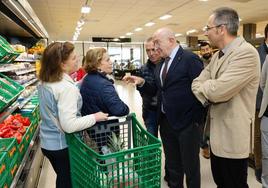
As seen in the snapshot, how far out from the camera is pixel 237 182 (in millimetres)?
1843

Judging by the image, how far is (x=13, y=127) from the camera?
98.4 inches

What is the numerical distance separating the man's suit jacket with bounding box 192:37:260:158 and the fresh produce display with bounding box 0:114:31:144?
1.72 meters

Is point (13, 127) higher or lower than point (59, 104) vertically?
lower

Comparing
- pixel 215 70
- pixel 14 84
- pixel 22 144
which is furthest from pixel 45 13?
pixel 215 70

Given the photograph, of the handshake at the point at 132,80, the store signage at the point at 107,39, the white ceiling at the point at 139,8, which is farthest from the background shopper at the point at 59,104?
the store signage at the point at 107,39

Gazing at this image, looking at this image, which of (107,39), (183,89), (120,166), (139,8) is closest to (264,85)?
(183,89)

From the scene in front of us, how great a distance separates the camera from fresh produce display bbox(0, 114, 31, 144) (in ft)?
7.60

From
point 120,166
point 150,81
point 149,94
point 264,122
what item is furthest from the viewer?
point 149,94

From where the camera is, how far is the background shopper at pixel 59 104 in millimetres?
1689

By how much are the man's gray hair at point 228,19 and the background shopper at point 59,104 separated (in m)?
1.01

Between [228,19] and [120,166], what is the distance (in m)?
1.20

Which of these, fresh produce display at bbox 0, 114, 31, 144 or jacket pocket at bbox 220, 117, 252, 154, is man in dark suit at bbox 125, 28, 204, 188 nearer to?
jacket pocket at bbox 220, 117, 252, 154

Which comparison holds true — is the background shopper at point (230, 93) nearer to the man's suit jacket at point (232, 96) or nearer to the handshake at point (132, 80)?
the man's suit jacket at point (232, 96)

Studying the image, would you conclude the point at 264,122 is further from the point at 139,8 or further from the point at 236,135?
the point at 139,8
